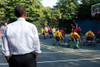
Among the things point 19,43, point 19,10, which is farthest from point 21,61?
point 19,10

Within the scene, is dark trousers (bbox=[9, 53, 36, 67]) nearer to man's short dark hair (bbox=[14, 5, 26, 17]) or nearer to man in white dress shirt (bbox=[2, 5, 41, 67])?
man in white dress shirt (bbox=[2, 5, 41, 67])

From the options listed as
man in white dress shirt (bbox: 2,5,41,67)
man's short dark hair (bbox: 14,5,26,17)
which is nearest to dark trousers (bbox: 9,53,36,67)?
man in white dress shirt (bbox: 2,5,41,67)

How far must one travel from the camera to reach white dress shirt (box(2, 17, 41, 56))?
7.61ft

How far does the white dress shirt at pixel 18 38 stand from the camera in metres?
2.32

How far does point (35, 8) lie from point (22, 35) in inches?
1534

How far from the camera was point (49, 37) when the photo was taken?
22.5m

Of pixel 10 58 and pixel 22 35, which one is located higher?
pixel 22 35

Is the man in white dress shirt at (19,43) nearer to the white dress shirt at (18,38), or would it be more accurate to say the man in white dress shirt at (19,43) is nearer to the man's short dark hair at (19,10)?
the white dress shirt at (18,38)

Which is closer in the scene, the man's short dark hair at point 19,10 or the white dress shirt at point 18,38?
the white dress shirt at point 18,38

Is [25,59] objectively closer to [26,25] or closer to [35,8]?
[26,25]

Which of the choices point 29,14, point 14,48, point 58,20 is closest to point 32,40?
point 14,48

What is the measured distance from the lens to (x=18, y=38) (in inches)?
91.5

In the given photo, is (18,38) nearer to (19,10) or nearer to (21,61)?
(21,61)

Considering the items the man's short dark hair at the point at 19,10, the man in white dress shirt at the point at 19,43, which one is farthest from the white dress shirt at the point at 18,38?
the man's short dark hair at the point at 19,10
